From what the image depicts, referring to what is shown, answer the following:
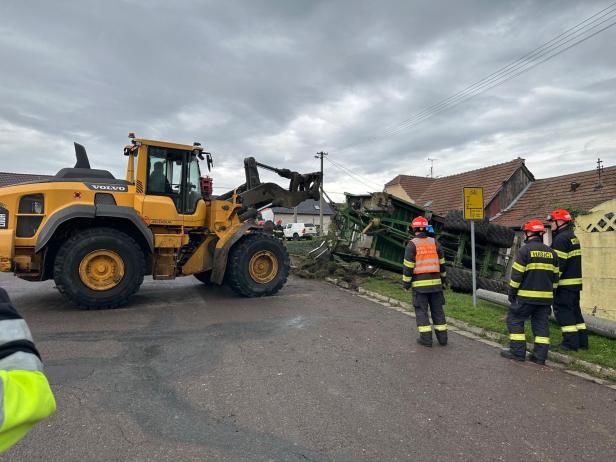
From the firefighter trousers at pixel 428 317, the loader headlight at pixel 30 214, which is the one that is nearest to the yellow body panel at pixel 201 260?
the loader headlight at pixel 30 214

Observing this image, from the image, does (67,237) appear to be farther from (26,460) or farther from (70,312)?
(26,460)

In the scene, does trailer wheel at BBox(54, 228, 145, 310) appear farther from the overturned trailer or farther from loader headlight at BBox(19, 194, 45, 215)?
the overturned trailer

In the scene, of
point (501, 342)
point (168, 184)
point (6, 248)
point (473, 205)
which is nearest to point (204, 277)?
point (168, 184)

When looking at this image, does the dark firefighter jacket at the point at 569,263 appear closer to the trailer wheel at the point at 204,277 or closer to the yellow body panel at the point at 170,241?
the yellow body panel at the point at 170,241

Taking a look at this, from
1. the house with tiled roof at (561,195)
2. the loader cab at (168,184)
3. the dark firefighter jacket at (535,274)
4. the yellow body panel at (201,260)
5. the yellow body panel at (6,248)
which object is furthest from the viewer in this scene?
the house with tiled roof at (561,195)

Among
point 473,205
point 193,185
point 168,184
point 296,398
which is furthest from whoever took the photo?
point 193,185

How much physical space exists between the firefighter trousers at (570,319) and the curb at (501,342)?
1.09 feet

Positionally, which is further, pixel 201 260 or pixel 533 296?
pixel 201 260

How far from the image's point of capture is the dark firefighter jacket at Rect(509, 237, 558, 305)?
17.1 ft

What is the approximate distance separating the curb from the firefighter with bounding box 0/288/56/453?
16.7ft

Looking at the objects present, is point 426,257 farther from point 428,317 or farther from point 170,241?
point 170,241

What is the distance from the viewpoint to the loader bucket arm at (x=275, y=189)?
9.72 m

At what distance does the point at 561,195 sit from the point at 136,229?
19.6 metres

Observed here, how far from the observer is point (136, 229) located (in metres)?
7.79
